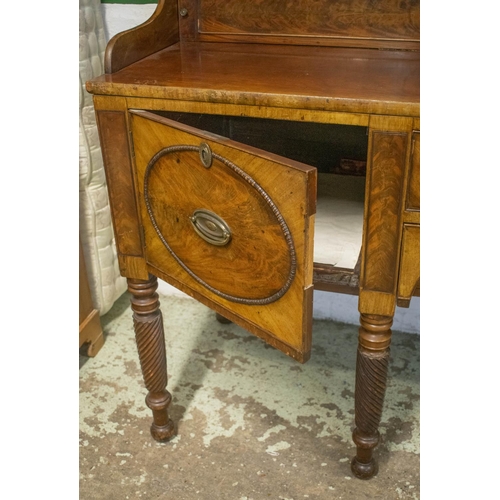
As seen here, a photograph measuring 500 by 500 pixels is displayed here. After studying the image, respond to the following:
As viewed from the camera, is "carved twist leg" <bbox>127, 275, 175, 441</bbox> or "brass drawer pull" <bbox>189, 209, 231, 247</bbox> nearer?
"brass drawer pull" <bbox>189, 209, 231, 247</bbox>

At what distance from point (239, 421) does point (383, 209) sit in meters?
0.75

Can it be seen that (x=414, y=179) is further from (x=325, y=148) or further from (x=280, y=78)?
(x=325, y=148)

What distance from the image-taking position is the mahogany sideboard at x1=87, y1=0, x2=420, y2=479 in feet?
3.13

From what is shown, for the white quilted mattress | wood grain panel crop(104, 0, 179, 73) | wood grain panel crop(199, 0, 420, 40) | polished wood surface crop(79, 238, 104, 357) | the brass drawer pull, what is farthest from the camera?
polished wood surface crop(79, 238, 104, 357)

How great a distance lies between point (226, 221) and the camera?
102 centimetres

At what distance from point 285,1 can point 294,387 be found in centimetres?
93

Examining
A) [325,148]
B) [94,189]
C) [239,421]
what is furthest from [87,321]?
[325,148]

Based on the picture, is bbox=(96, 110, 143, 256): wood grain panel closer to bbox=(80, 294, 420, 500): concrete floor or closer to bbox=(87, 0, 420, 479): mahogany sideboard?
bbox=(87, 0, 420, 479): mahogany sideboard

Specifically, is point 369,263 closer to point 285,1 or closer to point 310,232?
point 310,232

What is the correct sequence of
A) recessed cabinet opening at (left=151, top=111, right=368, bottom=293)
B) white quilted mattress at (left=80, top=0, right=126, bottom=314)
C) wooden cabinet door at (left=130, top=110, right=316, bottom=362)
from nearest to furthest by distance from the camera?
wooden cabinet door at (left=130, top=110, right=316, bottom=362), recessed cabinet opening at (left=151, top=111, right=368, bottom=293), white quilted mattress at (left=80, top=0, right=126, bottom=314)

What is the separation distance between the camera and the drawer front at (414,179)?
3.12 feet

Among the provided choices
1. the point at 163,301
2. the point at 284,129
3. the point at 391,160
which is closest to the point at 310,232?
the point at 391,160

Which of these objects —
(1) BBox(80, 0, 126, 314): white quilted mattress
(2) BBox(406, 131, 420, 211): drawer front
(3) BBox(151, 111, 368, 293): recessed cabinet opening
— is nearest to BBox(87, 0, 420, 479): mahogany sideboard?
(2) BBox(406, 131, 420, 211): drawer front

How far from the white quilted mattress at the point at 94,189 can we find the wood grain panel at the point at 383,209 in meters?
0.87
